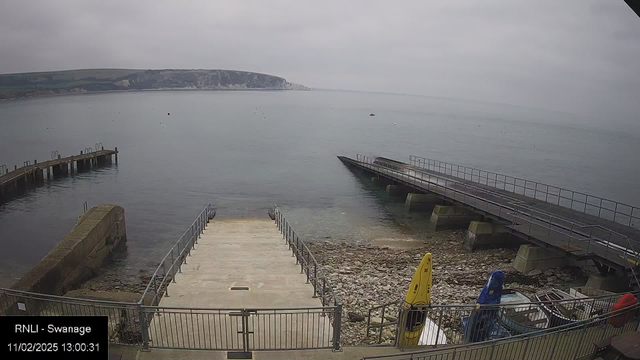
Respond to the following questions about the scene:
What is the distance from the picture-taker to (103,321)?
5.89m

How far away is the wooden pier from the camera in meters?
35.8

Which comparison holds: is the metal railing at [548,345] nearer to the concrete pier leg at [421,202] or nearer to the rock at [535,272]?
the rock at [535,272]

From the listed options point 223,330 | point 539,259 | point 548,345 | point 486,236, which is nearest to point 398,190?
point 486,236

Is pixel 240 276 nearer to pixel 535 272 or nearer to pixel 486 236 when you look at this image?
pixel 535 272

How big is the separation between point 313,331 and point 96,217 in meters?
18.3

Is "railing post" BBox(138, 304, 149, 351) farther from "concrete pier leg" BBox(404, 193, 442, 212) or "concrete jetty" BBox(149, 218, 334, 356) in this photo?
"concrete pier leg" BBox(404, 193, 442, 212)

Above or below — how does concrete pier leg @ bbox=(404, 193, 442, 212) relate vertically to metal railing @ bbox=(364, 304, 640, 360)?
below

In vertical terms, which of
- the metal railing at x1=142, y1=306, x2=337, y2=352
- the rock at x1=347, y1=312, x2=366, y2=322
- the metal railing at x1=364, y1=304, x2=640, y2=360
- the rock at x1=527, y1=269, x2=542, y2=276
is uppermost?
the metal railing at x1=364, y1=304, x2=640, y2=360

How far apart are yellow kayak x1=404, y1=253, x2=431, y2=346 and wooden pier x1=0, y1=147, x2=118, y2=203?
38.5 meters

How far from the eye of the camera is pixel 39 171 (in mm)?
41000

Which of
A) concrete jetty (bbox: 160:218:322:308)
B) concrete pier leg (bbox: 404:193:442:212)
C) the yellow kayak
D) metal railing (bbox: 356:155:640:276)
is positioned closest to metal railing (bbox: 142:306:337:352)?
concrete jetty (bbox: 160:218:322:308)

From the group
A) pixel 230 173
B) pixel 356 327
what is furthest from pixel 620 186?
pixel 356 327

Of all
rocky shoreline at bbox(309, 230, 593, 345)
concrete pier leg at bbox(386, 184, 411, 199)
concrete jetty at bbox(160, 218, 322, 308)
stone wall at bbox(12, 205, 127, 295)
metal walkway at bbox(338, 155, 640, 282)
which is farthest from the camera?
concrete pier leg at bbox(386, 184, 411, 199)

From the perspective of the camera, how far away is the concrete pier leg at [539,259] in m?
19.4
